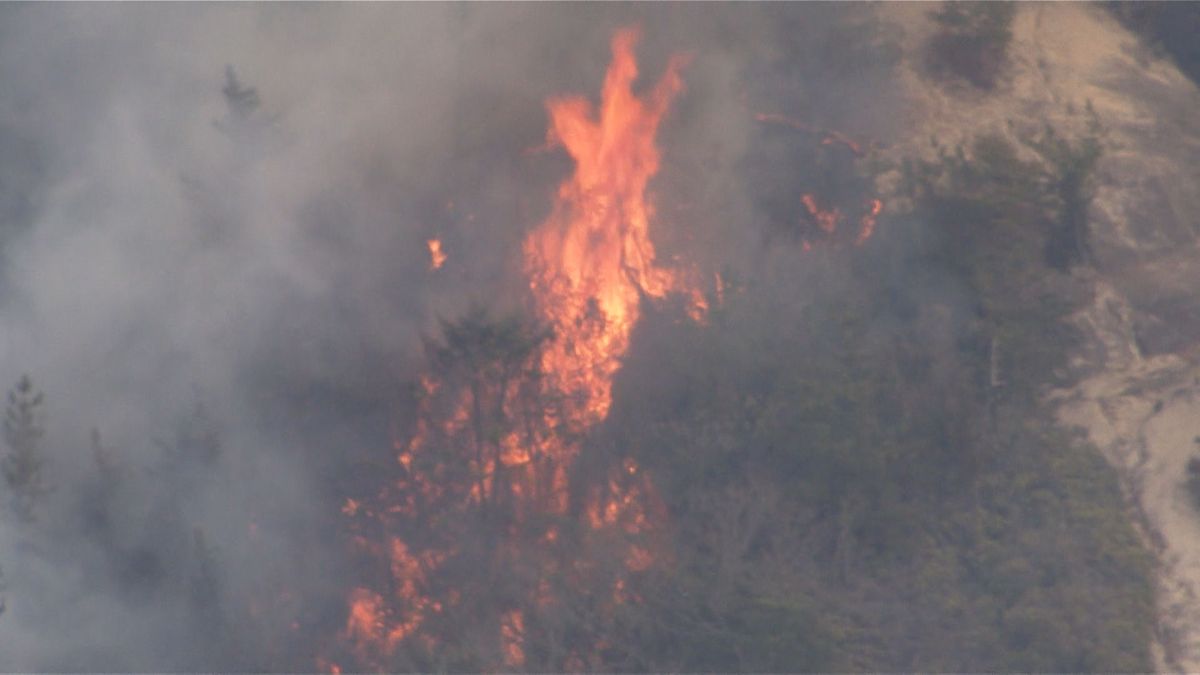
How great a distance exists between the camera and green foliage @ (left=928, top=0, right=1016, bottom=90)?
1895 centimetres

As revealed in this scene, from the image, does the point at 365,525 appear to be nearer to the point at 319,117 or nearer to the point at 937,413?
the point at 319,117

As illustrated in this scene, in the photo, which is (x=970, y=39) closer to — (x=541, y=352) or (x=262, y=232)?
(x=541, y=352)

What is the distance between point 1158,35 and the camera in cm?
2056

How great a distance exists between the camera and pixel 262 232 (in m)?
17.7

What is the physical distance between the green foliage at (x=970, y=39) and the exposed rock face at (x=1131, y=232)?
0.65 feet

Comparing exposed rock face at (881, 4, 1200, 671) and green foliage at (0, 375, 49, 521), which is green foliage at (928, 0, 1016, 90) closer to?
exposed rock face at (881, 4, 1200, 671)

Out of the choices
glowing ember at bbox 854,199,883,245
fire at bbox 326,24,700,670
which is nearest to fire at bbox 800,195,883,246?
glowing ember at bbox 854,199,883,245

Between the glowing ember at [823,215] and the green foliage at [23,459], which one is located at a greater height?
the glowing ember at [823,215]

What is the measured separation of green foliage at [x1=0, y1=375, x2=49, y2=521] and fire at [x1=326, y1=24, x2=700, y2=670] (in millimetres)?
3254

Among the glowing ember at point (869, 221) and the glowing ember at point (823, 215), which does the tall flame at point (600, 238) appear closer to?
the glowing ember at point (823, 215)

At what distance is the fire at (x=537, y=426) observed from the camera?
16.5 m

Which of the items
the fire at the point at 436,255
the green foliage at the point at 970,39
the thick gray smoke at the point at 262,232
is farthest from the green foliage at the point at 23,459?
the green foliage at the point at 970,39

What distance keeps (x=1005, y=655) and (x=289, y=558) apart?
7406 millimetres

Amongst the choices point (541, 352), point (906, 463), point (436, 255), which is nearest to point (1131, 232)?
point (906, 463)
